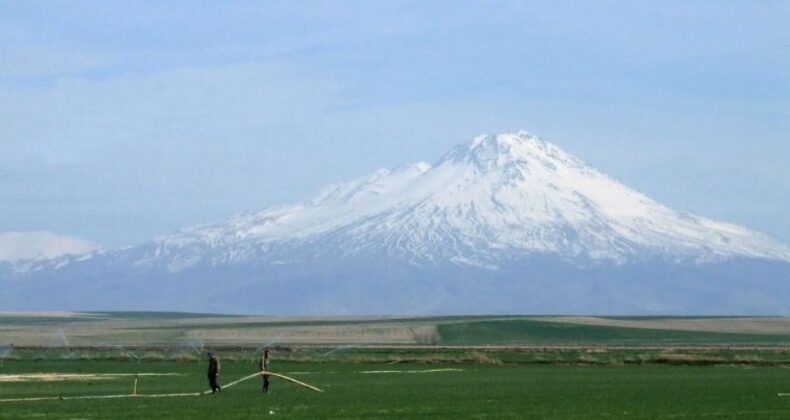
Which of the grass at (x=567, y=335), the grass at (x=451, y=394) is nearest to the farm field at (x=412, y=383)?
the grass at (x=451, y=394)

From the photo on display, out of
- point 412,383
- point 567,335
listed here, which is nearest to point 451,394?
point 412,383

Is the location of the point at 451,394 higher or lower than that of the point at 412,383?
lower

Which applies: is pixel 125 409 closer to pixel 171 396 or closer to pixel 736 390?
pixel 171 396

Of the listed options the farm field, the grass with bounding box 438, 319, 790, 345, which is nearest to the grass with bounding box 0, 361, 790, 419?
the farm field

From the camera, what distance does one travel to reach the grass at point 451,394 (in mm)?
39188

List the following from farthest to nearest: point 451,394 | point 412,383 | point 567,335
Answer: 1. point 567,335
2. point 412,383
3. point 451,394

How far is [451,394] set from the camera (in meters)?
46.5

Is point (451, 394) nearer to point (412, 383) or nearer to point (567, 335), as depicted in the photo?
point (412, 383)

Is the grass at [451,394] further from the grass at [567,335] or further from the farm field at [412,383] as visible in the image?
the grass at [567,335]

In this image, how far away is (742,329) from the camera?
14125 cm

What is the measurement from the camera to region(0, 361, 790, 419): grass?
39188 mm

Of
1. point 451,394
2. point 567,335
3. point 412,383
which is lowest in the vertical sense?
point 451,394

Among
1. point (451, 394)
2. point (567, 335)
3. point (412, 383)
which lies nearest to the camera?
point (451, 394)

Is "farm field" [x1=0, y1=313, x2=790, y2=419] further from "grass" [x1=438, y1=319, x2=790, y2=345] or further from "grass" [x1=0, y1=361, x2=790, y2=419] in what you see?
"grass" [x1=438, y1=319, x2=790, y2=345]
